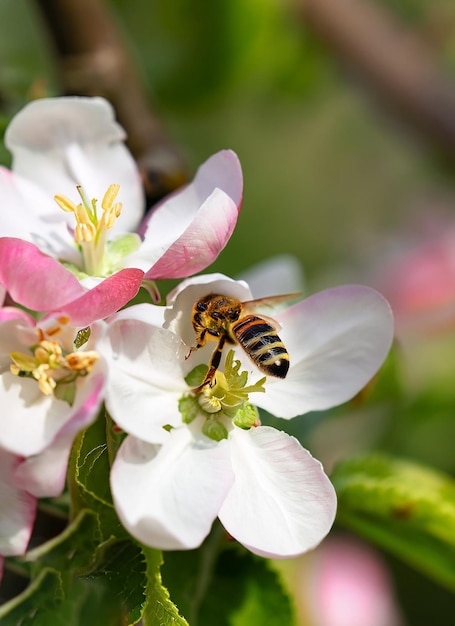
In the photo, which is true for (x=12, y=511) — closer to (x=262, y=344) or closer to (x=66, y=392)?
(x=66, y=392)

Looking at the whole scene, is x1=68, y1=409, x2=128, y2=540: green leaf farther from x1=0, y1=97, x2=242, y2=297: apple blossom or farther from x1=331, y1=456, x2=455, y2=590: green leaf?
x1=331, y1=456, x2=455, y2=590: green leaf

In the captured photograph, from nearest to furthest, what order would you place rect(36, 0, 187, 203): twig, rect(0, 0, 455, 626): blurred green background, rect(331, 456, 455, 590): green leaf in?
1. rect(331, 456, 455, 590): green leaf
2. rect(36, 0, 187, 203): twig
3. rect(0, 0, 455, 626): blurred green background

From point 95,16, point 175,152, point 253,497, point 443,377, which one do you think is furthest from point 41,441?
point 443,377

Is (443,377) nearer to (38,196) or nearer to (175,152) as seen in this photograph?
(175,152)

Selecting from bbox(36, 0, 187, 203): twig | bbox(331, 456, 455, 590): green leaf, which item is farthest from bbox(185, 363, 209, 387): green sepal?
bbox(36, 0, 187, 203): twig

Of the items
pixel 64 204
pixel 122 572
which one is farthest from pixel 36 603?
pixel 64 204
